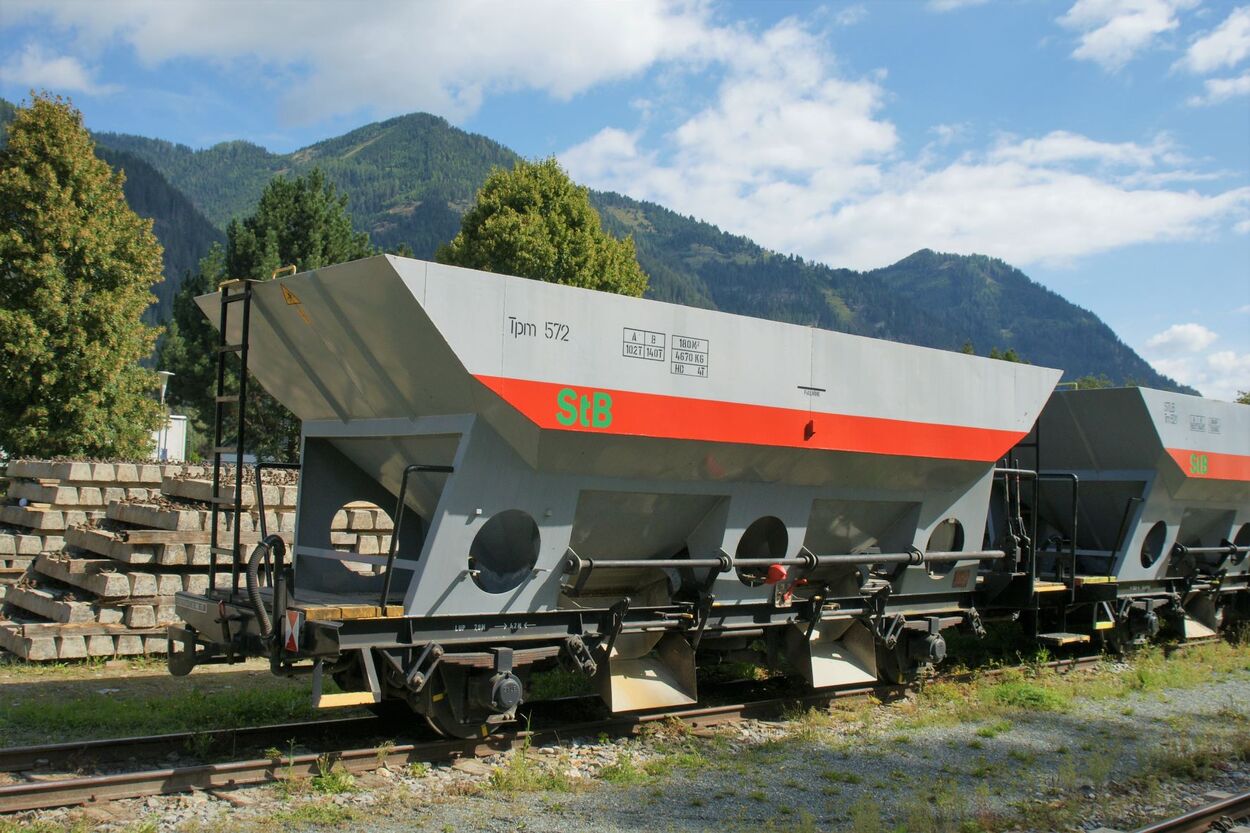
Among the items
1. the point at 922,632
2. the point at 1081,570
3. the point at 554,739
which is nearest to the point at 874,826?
the point at 554,739

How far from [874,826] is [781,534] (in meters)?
3.29

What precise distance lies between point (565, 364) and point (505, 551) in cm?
174

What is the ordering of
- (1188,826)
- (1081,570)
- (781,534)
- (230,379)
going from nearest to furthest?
1. (1188,826)
2. (781,534)
3. (1081,570)
4. (230,379)

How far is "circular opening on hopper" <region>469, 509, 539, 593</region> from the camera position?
7184mm

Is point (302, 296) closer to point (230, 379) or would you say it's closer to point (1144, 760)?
point (1144, 760)

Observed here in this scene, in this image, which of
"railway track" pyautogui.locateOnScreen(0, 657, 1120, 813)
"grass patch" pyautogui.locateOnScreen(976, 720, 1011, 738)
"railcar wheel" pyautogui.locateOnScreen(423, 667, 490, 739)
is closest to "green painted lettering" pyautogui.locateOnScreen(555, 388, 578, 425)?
"railcar wheel" pyautogui.locateOnScreen(423, 667, 490, 739)

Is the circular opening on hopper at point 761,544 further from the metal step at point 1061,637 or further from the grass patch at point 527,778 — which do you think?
the metal step at point 1061,637

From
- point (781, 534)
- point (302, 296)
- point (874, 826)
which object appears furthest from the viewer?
point (781, 534)

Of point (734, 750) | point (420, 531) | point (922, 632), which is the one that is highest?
point (420, 531)

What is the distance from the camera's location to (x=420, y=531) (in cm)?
870

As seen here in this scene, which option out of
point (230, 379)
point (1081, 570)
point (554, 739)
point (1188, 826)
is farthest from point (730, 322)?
point (230, 379)

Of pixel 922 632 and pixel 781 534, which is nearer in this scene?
pixel 781 534

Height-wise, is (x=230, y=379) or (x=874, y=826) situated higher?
(x=230, y=379)

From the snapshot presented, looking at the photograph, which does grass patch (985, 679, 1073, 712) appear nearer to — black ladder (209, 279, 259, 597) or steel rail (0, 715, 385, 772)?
steel rail (0, 715, 385, 772)
